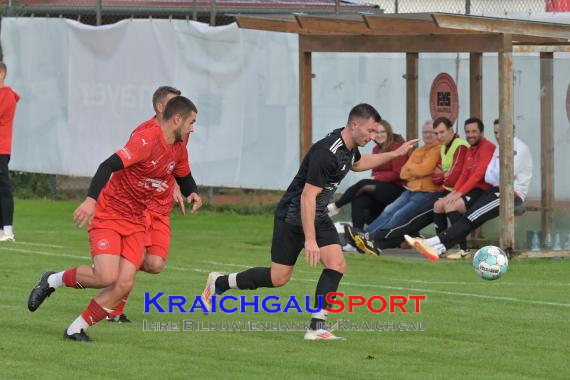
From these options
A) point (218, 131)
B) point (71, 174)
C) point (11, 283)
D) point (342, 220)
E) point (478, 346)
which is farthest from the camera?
point (71, 174)

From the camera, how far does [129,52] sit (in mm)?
22844

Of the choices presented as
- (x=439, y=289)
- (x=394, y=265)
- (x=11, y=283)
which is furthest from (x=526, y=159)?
(x=11, y=283)

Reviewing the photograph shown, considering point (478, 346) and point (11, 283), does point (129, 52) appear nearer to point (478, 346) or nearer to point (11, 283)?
point (11, 283)

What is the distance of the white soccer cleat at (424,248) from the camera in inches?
632

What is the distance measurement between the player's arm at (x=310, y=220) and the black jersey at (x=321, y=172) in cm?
6

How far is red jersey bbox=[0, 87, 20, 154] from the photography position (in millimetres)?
17516

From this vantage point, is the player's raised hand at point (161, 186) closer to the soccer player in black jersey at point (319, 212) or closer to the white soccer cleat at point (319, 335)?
the soccer player in black jersey at point (319, 212)

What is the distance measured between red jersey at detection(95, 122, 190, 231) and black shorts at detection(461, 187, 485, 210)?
6.57 metres

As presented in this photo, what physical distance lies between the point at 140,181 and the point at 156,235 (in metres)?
0.65

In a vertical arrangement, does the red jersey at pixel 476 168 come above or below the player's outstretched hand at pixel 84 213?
above

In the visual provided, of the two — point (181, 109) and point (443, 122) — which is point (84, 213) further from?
point (443, 122)

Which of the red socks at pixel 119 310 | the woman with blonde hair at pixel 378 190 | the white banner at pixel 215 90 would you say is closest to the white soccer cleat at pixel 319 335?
the red socks at pixel 119 310

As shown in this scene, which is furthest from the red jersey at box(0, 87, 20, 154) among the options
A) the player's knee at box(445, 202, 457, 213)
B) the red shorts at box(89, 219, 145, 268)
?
the red shorts at box(89, 219, 145, 268)

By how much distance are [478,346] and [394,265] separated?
5.66 metres
